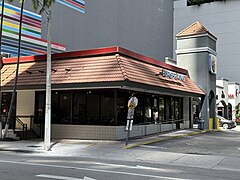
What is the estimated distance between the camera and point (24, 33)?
105 ft

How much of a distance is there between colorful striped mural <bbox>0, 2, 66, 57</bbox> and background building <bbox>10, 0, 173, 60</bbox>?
1.28 metres

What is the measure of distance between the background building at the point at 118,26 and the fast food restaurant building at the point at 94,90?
36.0 feet

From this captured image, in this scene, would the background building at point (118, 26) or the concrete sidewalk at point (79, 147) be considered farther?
the background building at point (118, 26)

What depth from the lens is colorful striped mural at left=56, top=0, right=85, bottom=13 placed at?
3868 centimetres

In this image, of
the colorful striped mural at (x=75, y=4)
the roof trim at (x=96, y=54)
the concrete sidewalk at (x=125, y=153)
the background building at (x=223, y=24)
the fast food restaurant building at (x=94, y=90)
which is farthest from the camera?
the background building at (x=223, y=24)

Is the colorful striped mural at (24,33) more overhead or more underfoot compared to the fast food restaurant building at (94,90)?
more overhead

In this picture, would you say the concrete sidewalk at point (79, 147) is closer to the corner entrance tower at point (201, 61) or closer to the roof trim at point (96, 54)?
the roof trim at point (96, 54)

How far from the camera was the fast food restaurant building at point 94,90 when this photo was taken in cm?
1784

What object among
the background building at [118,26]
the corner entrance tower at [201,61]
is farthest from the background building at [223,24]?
the corner entrance tower at [201,61]

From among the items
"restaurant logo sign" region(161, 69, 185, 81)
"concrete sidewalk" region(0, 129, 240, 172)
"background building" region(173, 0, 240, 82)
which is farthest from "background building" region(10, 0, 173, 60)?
"concrete sidewalk" region(0, 129, 240, 172)

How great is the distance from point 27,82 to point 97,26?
26.3m

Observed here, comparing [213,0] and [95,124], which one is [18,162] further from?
[213,0]

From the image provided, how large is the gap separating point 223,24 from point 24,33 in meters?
42.5

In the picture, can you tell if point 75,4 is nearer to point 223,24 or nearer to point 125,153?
point 125,153
